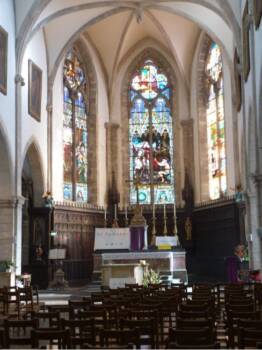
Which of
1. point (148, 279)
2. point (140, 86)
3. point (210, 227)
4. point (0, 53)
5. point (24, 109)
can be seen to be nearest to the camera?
point (148, 279)

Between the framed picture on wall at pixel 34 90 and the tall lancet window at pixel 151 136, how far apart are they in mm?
7363

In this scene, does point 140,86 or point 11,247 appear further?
point 140,86

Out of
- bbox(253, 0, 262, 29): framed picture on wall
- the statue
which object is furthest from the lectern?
bbox(253, 0, 262, 29): framed picture on wall

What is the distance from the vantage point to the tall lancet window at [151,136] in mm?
31453

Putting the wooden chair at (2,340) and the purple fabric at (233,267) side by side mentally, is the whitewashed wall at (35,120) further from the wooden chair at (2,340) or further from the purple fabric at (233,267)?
the wooden chair at (2,340)

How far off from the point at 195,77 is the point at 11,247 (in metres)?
14.0

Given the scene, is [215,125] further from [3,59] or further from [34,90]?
[3,59]

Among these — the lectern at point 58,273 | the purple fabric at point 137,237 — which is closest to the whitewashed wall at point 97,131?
the lectern at point 58,273

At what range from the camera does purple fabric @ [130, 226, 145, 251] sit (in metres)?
23.3

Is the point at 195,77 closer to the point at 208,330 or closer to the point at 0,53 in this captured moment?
the point at 0,53

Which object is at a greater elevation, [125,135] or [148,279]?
[125,135]

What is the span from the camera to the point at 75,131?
29.9m

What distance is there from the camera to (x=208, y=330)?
19.5 feet

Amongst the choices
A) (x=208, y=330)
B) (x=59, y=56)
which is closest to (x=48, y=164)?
(x=59, y=56)
